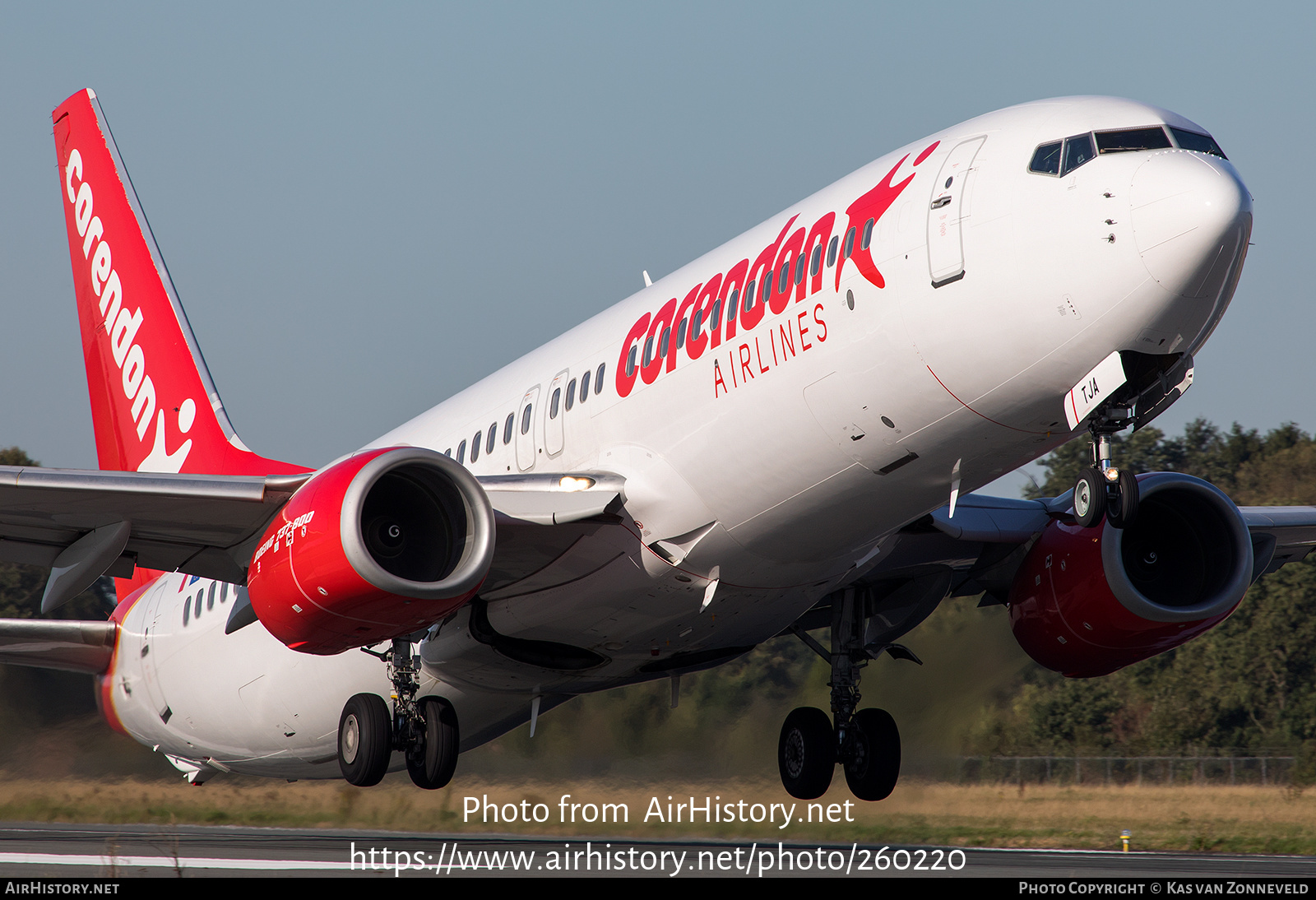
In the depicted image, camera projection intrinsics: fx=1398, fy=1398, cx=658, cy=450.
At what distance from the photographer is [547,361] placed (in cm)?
1546

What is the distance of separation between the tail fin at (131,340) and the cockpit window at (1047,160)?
1227cm

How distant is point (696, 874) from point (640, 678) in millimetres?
2348

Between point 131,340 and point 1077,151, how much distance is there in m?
16.7

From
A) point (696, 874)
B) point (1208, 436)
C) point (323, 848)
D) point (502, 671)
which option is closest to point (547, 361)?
point (502, 671)

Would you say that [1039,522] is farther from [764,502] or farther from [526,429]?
[526,429]

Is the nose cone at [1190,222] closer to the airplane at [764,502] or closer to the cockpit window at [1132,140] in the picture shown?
the airplane at [764,502]

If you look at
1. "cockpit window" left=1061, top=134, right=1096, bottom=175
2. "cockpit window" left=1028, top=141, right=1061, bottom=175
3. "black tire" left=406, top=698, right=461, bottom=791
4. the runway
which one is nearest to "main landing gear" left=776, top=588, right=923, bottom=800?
the runway

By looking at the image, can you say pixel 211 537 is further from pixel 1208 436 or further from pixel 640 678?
pixel 1208 436

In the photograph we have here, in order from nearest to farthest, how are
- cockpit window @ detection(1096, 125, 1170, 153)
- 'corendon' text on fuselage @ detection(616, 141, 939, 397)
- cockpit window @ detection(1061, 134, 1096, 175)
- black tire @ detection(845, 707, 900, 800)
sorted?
1. cockpit window @ detection(1096, 125, 1170, 153)
2. cockpit window @ detection(1061, 134, 1096, 175)
3. 'corendon' text on fuselage @ detection(616, 141, 939, 397)
4. black tire @ detection(845, 707, 900, 800)

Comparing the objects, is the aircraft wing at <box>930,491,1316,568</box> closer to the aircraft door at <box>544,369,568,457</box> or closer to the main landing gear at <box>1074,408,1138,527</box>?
the aircraft door at <box>544,369,568,457</box>

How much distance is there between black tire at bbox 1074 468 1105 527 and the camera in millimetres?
10164

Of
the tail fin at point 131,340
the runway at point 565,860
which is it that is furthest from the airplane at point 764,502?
the runway at point 565,860

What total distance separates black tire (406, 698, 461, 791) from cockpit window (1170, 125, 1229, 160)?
9514mm

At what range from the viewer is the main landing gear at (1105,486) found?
1017cm
